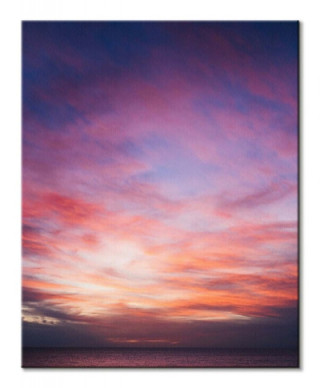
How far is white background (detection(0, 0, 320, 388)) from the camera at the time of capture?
10.6 feet

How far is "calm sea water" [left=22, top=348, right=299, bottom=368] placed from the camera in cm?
320

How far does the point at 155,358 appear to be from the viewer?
3.21 meters

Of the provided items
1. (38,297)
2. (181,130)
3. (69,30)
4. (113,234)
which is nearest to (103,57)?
(69,30)

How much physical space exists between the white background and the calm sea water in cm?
4

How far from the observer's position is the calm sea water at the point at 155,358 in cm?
320

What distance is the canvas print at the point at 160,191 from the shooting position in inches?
128

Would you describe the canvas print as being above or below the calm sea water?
above

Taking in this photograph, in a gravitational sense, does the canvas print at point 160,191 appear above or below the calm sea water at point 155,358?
above
